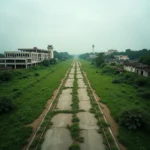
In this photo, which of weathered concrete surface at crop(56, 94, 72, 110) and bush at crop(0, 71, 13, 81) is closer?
weathered concrete surface at crop(56, 94, 72, 110)

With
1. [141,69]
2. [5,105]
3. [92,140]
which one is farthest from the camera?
[141,69]

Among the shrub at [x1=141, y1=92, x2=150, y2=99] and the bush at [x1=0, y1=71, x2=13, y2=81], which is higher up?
the bush at [x1=0, y1=71, x2=13, y2=81]

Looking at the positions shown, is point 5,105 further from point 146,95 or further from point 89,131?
point 146,95

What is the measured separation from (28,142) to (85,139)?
13.8 ft

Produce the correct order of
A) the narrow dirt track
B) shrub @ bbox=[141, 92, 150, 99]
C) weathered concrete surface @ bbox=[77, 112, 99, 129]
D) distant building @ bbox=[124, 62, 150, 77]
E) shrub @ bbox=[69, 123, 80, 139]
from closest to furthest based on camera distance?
the narrow dirt track < shrub @ bbox=[69, 123, 80, 139] < weathered concrete surface @ bbox=[77, 112, 99, 129] < shrub @ bbox=[141, 92, 150, 99] < distant building @ bbox=[124, 62, 150, 77]

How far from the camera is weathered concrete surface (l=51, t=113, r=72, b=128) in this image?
13828mm

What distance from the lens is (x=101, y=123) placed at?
45.6ft

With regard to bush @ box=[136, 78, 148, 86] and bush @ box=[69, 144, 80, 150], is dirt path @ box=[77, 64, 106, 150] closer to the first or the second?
bush @ box=[69, 144, 80, 150]

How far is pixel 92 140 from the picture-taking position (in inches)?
446

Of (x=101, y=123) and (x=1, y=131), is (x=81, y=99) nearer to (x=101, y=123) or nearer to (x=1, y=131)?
(x=101, y=123)

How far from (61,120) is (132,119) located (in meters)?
6.53

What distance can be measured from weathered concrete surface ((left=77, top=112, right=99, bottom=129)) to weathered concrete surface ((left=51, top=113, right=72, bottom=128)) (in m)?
1.15

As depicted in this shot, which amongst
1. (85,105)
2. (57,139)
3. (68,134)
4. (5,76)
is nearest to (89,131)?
(68,134)

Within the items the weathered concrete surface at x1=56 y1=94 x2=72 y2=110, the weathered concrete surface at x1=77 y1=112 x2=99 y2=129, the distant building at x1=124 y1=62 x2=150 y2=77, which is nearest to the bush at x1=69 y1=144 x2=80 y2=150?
the weathered concrete surface at x1=77 y1=112 x2=99 y2=129
